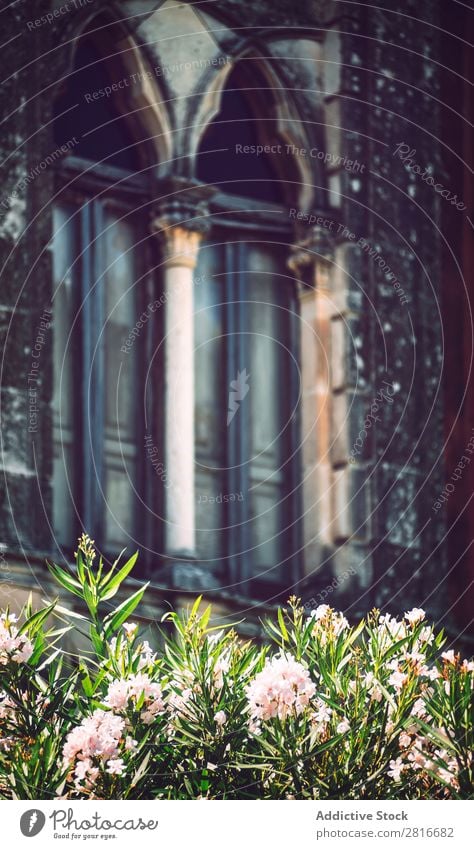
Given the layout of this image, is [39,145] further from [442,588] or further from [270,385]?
[442,588]

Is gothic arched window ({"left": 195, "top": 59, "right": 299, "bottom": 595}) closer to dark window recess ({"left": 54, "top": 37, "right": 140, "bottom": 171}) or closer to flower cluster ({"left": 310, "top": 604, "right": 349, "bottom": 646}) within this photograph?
dark window recess ({"left": 54, "top": 37, "right": 140, "bottom": 171})

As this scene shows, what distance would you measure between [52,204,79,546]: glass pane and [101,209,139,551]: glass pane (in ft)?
0.43

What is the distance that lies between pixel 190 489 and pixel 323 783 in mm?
2030

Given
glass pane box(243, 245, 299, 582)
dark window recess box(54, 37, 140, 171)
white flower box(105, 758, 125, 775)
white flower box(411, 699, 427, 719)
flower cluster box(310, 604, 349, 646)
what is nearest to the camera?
white flower box(105, 758, 125, 775)

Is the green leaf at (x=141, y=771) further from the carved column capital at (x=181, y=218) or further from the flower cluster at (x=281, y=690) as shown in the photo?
the carved column capital at (x=181, y=218)

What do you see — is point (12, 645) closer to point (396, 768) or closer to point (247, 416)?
point (396, 768)

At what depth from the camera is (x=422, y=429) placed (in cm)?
642

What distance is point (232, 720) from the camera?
409 cm

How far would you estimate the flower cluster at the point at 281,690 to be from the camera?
4016 millimetres

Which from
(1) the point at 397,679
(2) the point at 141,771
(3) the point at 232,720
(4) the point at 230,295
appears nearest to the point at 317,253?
(4) the point at 230,295

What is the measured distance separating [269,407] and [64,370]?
0.82 m

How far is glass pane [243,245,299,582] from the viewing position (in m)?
6.20

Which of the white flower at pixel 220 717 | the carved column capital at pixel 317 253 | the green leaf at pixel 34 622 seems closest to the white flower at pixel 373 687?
the white flower at pixel 220 717

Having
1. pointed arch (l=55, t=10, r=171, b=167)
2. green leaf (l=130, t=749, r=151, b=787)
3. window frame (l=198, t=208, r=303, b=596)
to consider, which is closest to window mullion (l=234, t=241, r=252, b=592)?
window frame (l=198, t=208, r=303, b=596)
